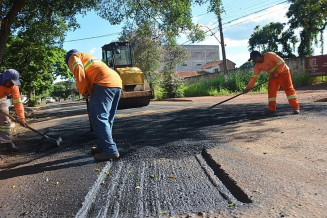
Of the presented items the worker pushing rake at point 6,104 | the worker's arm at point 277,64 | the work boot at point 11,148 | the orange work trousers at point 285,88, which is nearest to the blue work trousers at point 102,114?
the worker pushing rake at point 6,104

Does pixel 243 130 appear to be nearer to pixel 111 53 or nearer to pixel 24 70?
pixel 111 53

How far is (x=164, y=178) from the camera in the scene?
283 centimetres

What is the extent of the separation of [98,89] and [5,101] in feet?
8.10

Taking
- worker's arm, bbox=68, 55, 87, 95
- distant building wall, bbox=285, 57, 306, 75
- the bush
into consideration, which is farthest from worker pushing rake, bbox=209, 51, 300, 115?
distant building wall, bbox=285, 57, 306, 75

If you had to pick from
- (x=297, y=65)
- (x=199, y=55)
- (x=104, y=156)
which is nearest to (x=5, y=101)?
(x=104, y=156)

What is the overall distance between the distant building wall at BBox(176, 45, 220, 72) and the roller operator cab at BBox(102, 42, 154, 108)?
58191 millimetres

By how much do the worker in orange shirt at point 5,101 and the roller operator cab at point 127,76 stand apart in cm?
578

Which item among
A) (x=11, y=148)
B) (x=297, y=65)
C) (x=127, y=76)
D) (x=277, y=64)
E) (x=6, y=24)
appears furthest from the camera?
(x=297, y=65)

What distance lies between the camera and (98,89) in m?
3.57

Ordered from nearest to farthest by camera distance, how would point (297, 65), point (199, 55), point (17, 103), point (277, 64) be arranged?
point (17, 103), point (277, 64), point (297, 65), point (199, 55)

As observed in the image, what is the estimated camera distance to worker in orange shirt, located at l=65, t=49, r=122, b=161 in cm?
351

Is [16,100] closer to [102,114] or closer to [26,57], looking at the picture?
[102,114]

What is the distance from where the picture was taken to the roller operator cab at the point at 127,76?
10863mm

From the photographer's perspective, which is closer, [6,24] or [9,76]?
Result: [9,76]
